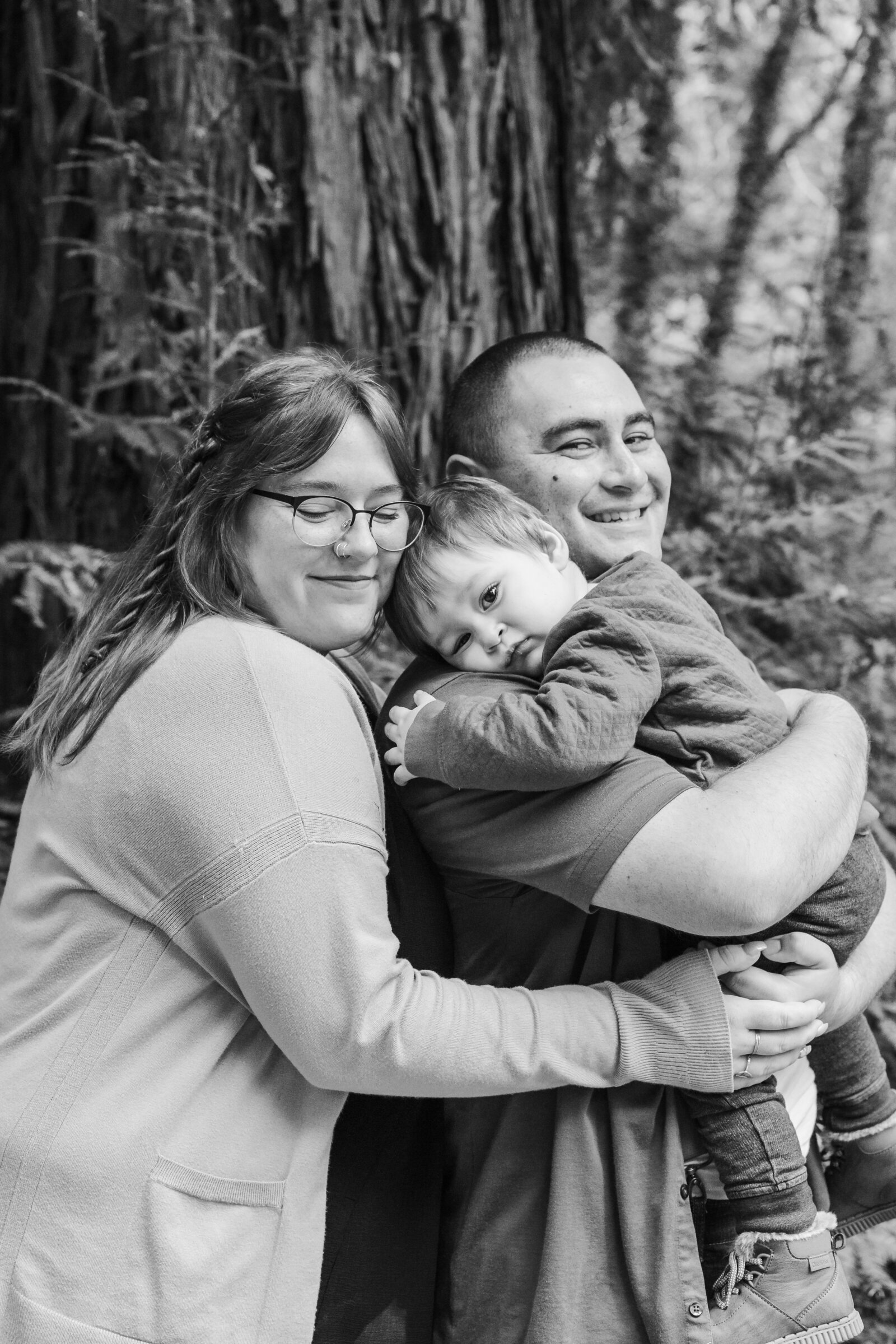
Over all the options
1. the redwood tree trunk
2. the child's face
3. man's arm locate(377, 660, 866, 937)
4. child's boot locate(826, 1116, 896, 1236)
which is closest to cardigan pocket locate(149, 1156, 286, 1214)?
man's arm locate(377, 660, 866, 937)

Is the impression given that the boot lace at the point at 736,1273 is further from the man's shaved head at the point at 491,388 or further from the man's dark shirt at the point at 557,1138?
the man's shaved head at the point at 491,388

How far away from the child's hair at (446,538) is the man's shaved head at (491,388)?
15.9 inches

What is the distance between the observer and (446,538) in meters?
2.27

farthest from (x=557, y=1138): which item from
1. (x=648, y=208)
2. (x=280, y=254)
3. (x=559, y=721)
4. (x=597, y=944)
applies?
(x=648, y=208)

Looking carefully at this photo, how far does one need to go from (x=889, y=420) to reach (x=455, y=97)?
3.69 metres

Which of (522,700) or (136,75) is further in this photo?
(136,75)

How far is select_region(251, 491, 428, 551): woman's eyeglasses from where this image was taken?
2139 mm

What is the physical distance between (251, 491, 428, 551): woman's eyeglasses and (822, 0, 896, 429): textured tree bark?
4.73m

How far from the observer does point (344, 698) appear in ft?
6.49

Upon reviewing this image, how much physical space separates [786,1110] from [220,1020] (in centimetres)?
94

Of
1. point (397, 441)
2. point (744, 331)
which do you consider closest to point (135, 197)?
point (397, 441)

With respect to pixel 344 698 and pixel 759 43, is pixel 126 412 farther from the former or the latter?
pixel 759 43

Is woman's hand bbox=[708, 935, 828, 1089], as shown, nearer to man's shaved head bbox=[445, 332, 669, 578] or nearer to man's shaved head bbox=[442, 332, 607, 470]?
man's shaved head bbox=[445, 332, 669, 578]

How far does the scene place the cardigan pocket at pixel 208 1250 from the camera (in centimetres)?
177
